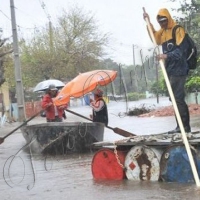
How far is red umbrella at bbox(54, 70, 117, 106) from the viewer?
11594 millimetres

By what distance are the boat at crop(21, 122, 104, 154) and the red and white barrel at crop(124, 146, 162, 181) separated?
4.20 m

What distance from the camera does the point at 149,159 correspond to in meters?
6.96

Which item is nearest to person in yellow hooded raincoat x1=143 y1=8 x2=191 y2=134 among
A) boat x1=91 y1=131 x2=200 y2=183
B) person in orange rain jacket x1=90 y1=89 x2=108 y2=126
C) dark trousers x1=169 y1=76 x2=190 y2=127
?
dark trousers x1=169 y1=76 x2=190 y2=127

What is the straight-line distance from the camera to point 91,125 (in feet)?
37.3

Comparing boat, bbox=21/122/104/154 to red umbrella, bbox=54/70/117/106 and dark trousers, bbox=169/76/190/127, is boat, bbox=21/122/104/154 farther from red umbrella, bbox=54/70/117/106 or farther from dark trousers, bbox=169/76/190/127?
dark trousers, bbox=169/76/190/127

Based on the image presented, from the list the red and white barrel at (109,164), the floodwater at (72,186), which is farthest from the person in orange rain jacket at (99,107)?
the red and white barrel at (109,164)

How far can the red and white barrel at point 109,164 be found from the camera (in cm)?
733

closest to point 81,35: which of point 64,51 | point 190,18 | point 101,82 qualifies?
point 64,51

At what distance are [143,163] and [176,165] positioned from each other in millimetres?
525

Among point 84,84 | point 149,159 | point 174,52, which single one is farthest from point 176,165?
point 84,84

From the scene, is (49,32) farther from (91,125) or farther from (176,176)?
(176,176)

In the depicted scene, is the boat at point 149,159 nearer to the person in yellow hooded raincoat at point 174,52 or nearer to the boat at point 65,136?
the person in yellow hooded raincoat at point 174,52

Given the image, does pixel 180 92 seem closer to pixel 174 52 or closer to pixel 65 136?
pixel 174 52

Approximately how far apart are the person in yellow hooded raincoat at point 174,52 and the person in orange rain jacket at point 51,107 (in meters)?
5.00
